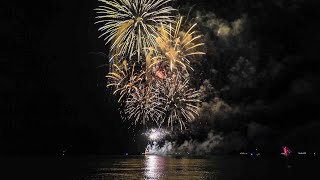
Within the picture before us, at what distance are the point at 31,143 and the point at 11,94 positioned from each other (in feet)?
111

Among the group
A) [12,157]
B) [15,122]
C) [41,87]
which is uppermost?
[41,87]

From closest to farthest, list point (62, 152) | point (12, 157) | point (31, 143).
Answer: point (12, 157), point (31, 143), point (62, 152)

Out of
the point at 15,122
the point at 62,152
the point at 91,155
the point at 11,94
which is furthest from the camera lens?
the point at 91,155

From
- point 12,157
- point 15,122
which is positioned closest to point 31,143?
point 12,157

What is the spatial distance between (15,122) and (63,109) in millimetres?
19021

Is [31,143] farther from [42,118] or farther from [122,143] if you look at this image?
[122,143]

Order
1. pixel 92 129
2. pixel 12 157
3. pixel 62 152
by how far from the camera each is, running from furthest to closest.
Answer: pixel 62 152 → pixel 92 129 → pixel 12 157

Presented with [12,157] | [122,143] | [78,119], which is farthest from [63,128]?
[122,143]

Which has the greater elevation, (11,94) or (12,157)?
(11,94)

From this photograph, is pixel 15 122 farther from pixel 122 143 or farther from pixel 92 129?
pixel 122 143

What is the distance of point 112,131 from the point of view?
164000 mm

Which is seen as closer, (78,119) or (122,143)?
(78,119)

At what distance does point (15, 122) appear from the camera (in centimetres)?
12219

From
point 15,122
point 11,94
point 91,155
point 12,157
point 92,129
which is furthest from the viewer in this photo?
point 91,155
